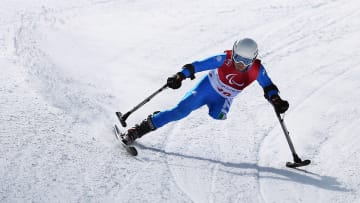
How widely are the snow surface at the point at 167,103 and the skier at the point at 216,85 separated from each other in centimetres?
46

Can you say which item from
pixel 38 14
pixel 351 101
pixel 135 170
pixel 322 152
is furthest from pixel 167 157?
pixel 38 14

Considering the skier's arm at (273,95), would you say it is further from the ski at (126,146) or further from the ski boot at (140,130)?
the ski at (126,146)

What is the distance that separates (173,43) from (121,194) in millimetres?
5146

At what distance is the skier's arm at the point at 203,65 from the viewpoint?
654 cm

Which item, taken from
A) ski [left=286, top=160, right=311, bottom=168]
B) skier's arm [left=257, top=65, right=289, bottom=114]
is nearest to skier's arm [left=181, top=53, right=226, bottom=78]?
skier's arm [left=257, top=65, right=289, bottom=114]

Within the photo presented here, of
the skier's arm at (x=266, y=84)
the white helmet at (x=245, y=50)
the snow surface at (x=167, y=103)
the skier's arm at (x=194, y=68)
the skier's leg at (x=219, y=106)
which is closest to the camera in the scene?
the snow surface at (x=167, y=103)

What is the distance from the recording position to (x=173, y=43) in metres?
10.5

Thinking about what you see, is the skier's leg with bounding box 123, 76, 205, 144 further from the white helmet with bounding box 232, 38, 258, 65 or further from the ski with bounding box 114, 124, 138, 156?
the white helmet with bounding box 232, 38, 258, 65

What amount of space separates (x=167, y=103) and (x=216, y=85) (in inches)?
69.8

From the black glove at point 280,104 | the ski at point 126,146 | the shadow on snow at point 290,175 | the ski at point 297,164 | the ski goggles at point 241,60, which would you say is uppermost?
the ski goggles at point 241,60

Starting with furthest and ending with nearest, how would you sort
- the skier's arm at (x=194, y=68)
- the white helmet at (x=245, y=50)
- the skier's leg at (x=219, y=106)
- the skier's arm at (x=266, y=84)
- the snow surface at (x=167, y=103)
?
the skier's leg at (x=219, y=106), the skier's arm at (x=266, y=84), the skier's arm at (x=194, y=68), the white helmet at (x=245, y=50), the snow surface at (x=167, y=103)

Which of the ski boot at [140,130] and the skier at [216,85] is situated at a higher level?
the skier at [216,85]

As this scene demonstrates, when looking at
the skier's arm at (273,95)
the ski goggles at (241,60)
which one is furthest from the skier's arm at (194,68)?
the skier's arm at (273,95)

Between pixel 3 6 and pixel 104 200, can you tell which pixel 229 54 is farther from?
pixel 3 6
